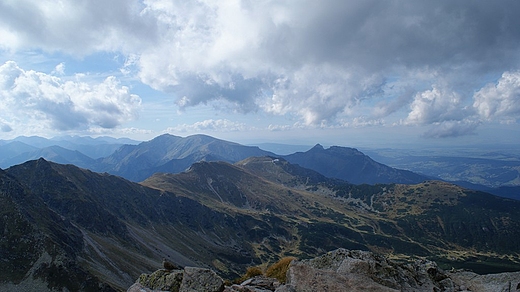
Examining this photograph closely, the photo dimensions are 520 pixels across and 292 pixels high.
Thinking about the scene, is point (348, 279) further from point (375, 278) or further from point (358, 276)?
point (375, 278)

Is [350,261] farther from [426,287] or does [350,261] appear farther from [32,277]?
[32,277]

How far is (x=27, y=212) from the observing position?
395 feet

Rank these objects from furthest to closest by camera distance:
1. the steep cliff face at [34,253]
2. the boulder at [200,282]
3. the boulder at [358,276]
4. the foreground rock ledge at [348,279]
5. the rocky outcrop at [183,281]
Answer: the steep cliff face at [34,253]
the rocky outcrop at [183,281]
the boulder at [200,282]
the foreground rock ledge at [348,279]
the boulder at [358,276]

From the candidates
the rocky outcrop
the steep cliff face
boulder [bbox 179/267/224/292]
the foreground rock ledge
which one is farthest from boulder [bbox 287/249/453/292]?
the steep cliff face

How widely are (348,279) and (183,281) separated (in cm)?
1604

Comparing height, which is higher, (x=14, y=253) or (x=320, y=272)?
(x=320, y=272)

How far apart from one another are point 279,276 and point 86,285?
282 ft

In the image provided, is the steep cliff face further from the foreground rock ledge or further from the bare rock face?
the bare rock face

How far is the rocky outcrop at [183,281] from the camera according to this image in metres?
27.4

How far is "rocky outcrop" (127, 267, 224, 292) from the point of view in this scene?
27.4 m

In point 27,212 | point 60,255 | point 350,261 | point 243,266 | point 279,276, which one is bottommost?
point 243,266

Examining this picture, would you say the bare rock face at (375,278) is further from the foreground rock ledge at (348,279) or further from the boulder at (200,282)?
the boulder at (200,282)

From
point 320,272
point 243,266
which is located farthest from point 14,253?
point 243,266

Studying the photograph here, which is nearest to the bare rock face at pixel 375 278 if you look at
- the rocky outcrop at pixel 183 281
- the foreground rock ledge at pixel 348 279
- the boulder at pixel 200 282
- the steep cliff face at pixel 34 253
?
the foreground rock ledge at pixel 348 279
